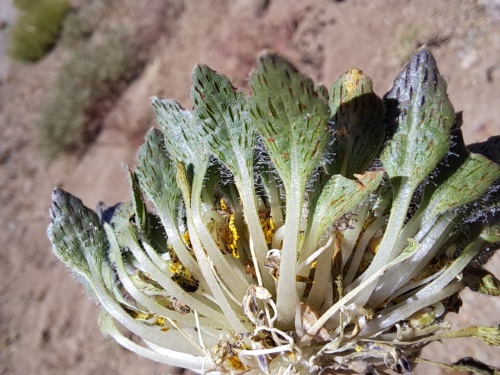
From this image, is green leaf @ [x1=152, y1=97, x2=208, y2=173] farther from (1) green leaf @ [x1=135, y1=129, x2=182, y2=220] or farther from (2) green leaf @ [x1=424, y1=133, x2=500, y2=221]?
(2) green leaf @ [x1=424, y1=133, x2=500, y2=221]

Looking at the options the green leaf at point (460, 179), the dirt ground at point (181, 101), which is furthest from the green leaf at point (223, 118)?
the dirt ground at point (181, 101)

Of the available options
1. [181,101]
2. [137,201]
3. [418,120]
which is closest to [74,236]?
[137,201]

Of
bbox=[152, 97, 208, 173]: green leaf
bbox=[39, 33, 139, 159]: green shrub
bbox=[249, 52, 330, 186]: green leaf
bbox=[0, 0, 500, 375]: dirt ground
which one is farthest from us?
bbox=[39, 33, 139, 159]: green shrub

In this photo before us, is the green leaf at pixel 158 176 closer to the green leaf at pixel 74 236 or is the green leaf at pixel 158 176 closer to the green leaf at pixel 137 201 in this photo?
the green leaf at pixel 137 201

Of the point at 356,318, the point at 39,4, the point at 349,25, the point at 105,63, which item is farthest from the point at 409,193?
the point at 39,4

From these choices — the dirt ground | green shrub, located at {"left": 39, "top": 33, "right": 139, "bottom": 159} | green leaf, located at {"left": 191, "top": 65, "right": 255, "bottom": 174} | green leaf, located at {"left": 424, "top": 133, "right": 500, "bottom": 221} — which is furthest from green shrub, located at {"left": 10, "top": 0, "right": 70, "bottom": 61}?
green leaf, located at {"left": 424, "top": 133, "right": 500, "bottom": 221}

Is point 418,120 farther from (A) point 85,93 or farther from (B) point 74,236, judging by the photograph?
(A) point 85,93

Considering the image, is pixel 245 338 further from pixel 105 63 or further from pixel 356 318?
pixel 105 63
